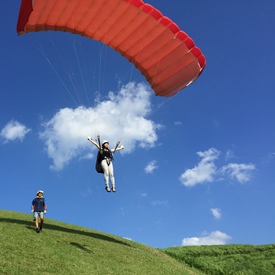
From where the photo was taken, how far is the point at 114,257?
51.2 ft

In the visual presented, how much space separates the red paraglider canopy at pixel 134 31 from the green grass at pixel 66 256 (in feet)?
23.7

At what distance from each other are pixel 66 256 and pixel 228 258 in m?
12.9

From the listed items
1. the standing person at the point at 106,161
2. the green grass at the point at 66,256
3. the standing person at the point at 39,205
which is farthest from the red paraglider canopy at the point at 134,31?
the green grass at the point at 66,256

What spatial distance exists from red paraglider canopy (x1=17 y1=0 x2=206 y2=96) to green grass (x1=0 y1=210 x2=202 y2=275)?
7.23 metres

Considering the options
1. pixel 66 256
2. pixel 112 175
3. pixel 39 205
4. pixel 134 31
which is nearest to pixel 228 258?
pixel 66 256

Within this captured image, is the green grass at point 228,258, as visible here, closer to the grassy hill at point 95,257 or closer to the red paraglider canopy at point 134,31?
the grassy hill at point 95,257

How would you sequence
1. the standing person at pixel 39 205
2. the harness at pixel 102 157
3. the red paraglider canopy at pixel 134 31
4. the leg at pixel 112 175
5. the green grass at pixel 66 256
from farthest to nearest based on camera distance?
the standing person at pixel 39 205
the harness at pixel 102 157
the leg at pixel 112 175
the red paraglider canopy at pixel 134 31
the green grass at pixel 66 256

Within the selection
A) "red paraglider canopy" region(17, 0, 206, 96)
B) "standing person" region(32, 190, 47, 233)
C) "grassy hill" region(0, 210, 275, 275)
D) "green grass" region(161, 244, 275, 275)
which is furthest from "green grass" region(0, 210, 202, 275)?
"red paraglider canopy" region(17, 0, 206, 96)

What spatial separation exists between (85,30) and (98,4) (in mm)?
1597

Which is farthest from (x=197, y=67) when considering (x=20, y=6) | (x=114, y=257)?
(x=114, y=257)

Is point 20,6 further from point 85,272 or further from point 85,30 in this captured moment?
point 85,272

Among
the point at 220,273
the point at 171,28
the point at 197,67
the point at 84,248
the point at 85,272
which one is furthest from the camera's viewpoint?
the point at 220,273

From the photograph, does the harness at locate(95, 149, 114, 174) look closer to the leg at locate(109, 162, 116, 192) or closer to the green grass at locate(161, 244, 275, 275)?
the leg at locate(109, 162, 116, 192)

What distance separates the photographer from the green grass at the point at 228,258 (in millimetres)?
20844
